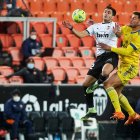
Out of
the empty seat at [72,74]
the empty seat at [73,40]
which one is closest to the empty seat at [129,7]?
the empty seat at [73,40]

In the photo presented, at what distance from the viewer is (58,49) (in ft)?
99.9

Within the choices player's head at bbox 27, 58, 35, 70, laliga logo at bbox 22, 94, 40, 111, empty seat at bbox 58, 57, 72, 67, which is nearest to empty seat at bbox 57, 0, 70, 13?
empty seat at bbox 58, 57, 72, 67

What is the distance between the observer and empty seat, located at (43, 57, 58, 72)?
29.2 meters

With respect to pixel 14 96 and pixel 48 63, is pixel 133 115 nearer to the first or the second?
pixel 14 96

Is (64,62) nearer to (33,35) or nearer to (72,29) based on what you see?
(33,35)

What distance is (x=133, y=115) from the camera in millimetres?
21672

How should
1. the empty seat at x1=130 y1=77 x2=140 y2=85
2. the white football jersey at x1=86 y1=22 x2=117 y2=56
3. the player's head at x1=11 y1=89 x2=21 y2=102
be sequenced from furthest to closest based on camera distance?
the empty seat at x1=130 y1=77 x2=140 y2=85 → the player's head at x1=11 y1=89 x2=21 y2=102 → the white football jersey at x1=86 y1=22 x2=117 y2=56

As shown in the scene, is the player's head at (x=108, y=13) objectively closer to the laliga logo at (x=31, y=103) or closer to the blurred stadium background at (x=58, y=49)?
the blurred stadium background at (x=58, y=49)

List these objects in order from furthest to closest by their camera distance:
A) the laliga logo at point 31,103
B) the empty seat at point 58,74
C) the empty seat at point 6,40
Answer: the empty seat at point 6,40 < the empty seat at point 58,74 < the laliga logo at point 31,103

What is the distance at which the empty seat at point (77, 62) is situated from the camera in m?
29.8

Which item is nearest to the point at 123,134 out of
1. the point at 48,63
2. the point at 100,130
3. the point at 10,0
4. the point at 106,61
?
the point at 100,130

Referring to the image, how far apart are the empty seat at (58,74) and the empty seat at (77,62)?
89 centimetres

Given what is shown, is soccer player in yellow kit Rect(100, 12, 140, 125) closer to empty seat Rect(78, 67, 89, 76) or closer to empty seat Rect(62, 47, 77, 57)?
empty seat Rect(78, 67, 89, 76)

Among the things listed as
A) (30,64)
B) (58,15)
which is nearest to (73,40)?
(58,15)
